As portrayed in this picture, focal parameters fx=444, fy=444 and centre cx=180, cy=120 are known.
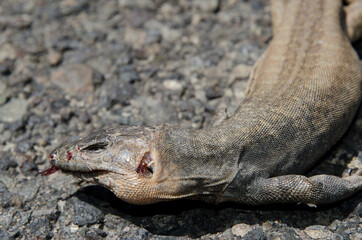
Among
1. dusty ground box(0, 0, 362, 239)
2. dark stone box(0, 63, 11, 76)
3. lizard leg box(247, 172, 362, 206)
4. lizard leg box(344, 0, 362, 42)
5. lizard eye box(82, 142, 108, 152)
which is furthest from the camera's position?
dark stone box(0, 63, 11, 76)

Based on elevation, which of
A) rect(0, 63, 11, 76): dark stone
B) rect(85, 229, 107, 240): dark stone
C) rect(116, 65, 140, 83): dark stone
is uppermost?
rect(0, 63, 11, 76): dark stone

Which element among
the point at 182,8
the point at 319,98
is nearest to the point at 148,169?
the point at 319,98

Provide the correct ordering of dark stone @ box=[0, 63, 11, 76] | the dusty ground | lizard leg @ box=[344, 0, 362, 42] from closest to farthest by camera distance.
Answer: the dusty ground
lizard leg @ box=[344, 0, 362, 42]
dark stone @ box=[0, 63, 11, 76]

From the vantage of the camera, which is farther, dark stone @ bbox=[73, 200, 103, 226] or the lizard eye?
dark stone @ bbox=[73, 200, 103, 226]

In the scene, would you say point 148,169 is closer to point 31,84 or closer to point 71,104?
point 71,104

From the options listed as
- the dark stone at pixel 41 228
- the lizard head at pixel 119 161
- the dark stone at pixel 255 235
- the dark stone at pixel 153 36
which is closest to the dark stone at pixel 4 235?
the dark stone at pixel 41 228

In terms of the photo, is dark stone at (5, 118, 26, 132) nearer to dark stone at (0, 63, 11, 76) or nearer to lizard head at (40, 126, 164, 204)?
dark stone at (0, 63, 11, 76)

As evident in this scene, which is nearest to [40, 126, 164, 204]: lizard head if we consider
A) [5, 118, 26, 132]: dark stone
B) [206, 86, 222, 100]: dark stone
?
[5, 118, 26, 132]: dark stone
